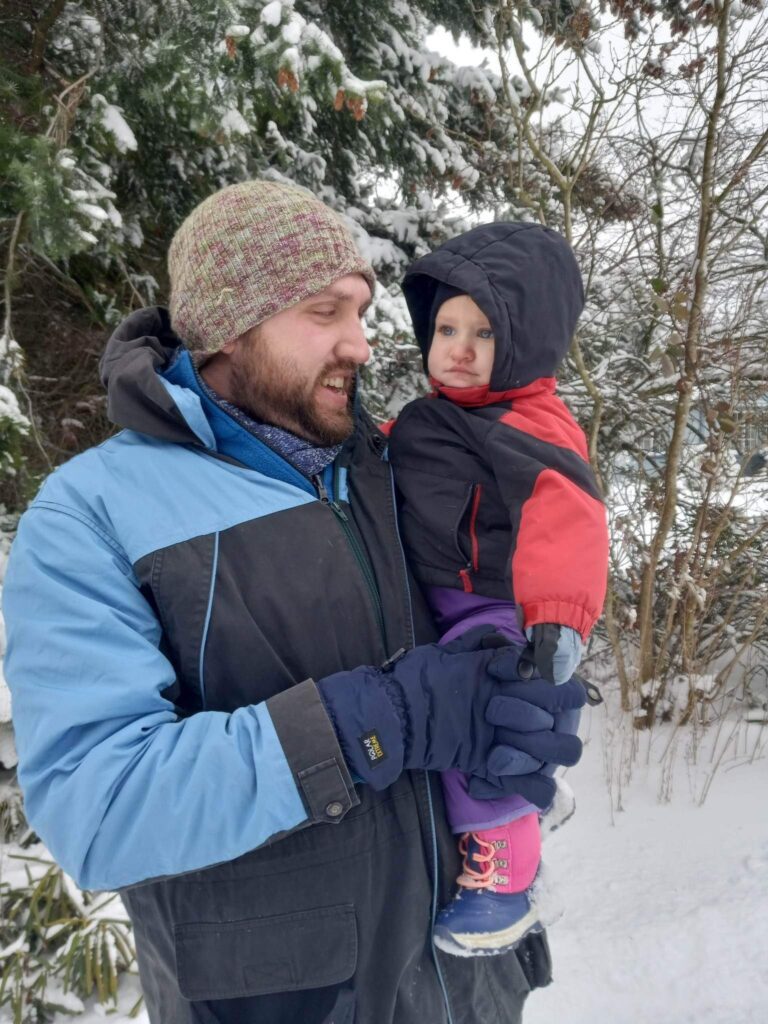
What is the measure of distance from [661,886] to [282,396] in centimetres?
359

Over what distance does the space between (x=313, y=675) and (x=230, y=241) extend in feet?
3.31

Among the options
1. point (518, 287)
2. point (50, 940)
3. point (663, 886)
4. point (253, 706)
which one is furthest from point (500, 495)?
point (50, 940)

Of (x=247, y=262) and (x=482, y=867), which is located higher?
(x=247, y=262)

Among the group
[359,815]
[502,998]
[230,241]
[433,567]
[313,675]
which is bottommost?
[502,998]

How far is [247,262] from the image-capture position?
1578mm

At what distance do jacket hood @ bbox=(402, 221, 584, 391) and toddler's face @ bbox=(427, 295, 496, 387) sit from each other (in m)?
0.06

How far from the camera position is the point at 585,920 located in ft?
11.7

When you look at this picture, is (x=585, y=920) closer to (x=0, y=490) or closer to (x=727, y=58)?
(x=0, y=490)

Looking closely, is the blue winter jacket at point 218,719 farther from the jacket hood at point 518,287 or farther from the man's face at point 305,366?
the jacket hood at point 518,287

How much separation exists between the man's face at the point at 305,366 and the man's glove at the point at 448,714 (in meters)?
0.53

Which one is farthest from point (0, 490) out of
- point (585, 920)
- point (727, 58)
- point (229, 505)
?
point (727, 58)

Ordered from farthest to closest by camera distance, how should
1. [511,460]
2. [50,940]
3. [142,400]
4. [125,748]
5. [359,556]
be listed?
[50,940] < [511,460] < [359,556] < [142,400] < [125,748]

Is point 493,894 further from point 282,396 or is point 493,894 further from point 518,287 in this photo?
point 518,287

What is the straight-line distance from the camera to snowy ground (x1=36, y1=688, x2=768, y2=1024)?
303 centimetres
